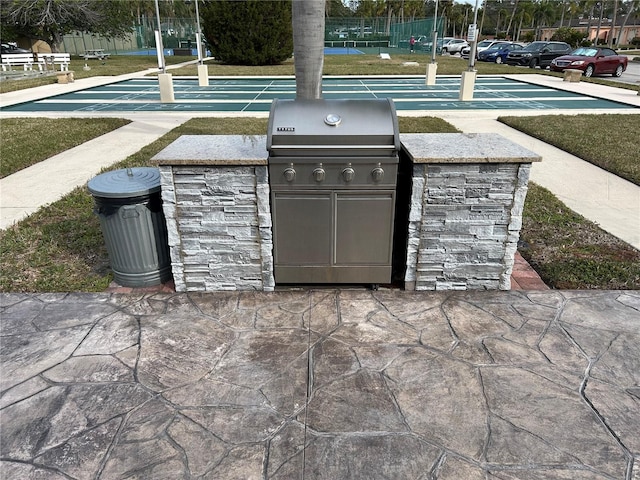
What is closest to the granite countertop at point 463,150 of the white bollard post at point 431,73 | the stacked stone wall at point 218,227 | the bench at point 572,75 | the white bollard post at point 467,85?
the stacked stone wall at point 218,227

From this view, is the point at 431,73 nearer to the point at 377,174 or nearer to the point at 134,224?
the point at 377,174

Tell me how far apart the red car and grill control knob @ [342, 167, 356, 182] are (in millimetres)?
25585

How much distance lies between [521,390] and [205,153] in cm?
296

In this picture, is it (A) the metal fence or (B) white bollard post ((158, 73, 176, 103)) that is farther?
(A) the metal fence

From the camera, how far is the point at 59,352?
3387mm

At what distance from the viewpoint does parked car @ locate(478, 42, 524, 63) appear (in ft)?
106

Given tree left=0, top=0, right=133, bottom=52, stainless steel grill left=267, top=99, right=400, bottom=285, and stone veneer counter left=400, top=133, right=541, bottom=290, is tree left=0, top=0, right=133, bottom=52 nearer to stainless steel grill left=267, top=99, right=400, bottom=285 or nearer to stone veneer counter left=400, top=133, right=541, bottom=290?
stainless steel grill left=267, top=99, right=400, bottom=285

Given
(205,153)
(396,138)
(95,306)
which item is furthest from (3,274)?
(396,138)

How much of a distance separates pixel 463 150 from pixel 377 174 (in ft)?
2.66

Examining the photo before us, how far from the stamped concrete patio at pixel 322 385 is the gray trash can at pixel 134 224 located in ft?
1.05

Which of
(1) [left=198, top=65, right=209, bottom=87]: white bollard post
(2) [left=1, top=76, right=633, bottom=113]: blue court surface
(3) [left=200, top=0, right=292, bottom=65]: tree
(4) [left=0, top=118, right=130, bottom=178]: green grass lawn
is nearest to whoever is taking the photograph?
(4) [left=0, top=118, right=130, bottom=178]: green grass lawn

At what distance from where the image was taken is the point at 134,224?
4.06 m

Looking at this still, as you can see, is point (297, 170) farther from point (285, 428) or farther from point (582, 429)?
point (582, 429)

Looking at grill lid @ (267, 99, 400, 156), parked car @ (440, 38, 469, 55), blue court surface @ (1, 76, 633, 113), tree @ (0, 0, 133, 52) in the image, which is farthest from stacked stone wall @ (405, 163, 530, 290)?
parked car @ (440, 38, 469, 55)
